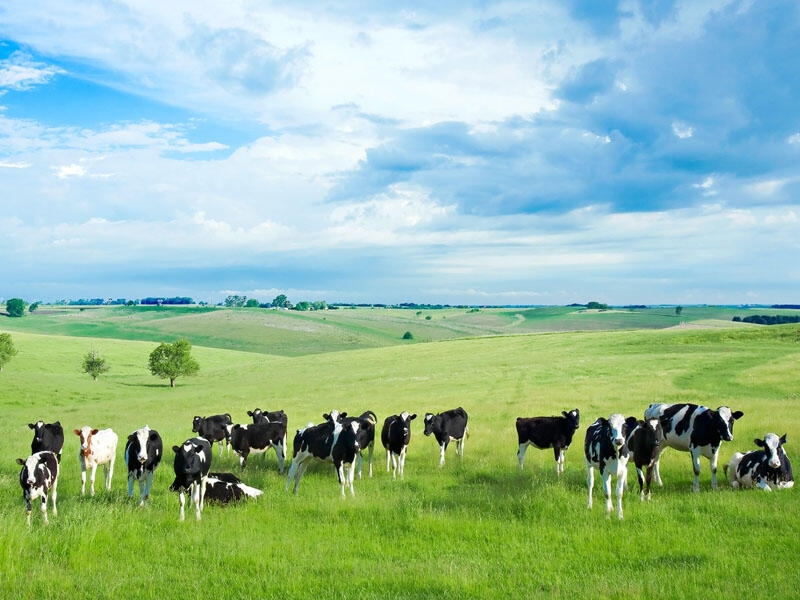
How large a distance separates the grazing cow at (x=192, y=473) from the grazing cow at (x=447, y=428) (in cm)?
839

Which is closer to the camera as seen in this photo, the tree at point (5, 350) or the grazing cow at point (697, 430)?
the grazing cow at point (697, 430)

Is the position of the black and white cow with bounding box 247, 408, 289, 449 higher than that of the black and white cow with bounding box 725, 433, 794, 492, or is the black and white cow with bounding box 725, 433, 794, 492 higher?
the black and white cow with bounding box 725, 433, 794, 492

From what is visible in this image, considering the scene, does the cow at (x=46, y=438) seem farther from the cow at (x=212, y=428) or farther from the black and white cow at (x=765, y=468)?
the black and white cow at (x=765, y=468)

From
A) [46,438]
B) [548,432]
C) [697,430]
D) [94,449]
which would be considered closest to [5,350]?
[46,438]

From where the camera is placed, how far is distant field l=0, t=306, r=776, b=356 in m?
135

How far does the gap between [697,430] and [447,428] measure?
7667mm

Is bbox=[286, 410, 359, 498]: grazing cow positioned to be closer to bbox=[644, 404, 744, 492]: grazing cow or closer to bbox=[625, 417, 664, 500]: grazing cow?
bbox=[625, 417, 664, 500]: grazing cow

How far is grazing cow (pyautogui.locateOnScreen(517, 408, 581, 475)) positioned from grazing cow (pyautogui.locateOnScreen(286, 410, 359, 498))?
5409mm

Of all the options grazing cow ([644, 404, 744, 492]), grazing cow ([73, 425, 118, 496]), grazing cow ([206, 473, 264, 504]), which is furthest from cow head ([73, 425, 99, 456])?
grazing cow ([644, 404, 744, 492])

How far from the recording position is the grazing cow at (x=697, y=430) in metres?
15.3

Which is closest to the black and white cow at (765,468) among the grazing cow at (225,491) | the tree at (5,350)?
the grazing cow at (225,491)

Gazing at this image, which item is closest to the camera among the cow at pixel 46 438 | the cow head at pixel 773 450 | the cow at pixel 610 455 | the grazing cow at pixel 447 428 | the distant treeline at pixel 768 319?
the cow at pixel 610 455

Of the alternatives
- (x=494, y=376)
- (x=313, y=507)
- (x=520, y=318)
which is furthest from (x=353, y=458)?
(x=520, y=318)

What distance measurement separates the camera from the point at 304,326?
151750 mm
